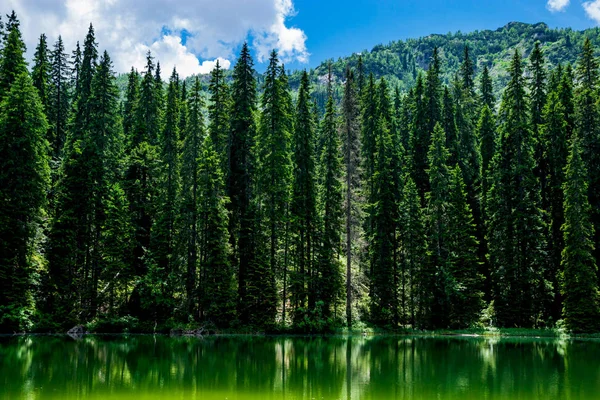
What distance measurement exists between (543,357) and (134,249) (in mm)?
32304

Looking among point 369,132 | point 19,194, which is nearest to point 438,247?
point 369,132

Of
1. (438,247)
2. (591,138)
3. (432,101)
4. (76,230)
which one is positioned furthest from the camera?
Result: (432,101)

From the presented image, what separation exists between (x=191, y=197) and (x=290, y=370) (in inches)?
1012

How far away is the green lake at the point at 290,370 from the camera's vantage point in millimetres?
14633

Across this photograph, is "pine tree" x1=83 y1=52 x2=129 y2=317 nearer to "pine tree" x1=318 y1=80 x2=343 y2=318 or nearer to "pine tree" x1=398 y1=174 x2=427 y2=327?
"pine tree" x1=318 y1=80 x2=343 y2=318

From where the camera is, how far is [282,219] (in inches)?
1626

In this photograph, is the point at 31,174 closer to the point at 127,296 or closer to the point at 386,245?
the point at 127,296

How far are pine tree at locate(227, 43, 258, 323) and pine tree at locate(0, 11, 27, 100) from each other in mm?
17319

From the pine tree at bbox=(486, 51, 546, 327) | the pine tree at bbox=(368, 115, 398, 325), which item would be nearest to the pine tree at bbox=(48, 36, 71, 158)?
the pine tree at bbox=(368, 115, 398, 325)

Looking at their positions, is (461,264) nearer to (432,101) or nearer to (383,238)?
(383,238)

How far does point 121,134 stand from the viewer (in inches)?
1827

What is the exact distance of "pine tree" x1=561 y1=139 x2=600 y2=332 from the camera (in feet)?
124

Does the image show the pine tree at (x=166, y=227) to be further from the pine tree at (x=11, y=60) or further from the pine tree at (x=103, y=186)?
the pine tree at (x=11, y=60)

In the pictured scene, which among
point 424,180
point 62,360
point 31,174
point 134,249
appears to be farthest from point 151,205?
point 424,180
